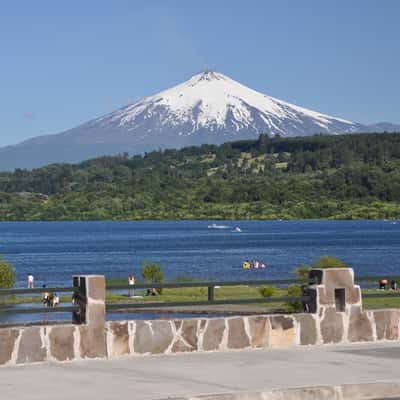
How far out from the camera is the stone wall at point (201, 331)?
52.1 ft

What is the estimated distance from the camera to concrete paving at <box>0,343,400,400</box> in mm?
13297

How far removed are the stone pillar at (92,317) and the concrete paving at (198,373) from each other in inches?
10.8

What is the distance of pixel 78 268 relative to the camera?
107m

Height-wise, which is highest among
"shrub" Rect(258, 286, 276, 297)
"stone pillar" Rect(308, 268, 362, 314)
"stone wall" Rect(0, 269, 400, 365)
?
"stone pillar" Rect(308, 268, 362, 314)

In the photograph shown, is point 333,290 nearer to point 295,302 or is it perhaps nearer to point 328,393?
point 328,393

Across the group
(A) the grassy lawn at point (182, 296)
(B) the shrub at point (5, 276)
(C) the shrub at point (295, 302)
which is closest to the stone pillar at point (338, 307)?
(C) the shrub at point (295, 302)

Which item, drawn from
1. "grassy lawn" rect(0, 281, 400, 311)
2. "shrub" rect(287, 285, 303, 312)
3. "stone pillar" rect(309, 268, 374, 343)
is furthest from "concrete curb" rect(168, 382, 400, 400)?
"grassy lawn" rect(0, 281, 400, 311)

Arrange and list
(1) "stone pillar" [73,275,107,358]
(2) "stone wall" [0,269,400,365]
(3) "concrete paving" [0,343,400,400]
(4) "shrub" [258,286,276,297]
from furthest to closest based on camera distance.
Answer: (4) "shrub" [258,286,276,297], (1) "stone pillar" [73,275,107,358], (2) "stone wall" [0,269,400,365], (3) "concrete paving" [0,343,400,400]

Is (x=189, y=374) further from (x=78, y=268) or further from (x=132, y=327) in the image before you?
(x=78, y=268)

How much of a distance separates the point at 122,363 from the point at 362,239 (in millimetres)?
163560

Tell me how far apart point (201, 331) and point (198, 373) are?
2422mm

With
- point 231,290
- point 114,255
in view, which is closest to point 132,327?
point 231,290

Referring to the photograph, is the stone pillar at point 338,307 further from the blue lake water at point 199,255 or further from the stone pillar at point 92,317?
the blue lake water at point 199,255

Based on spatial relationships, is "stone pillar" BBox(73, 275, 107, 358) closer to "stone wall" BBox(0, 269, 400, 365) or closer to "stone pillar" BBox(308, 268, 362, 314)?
"stone wall" BBox(0, 269, 400, 365)
